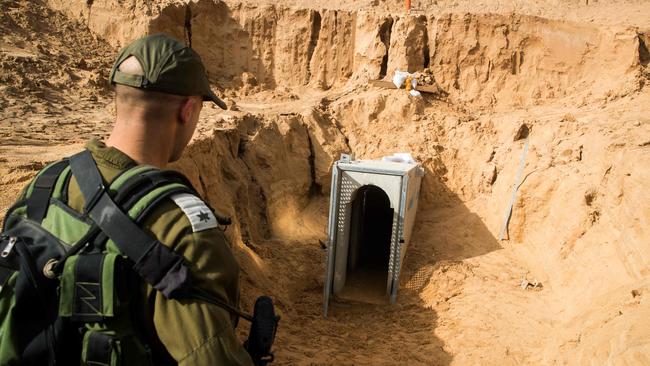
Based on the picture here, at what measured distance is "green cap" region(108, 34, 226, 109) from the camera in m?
1.72

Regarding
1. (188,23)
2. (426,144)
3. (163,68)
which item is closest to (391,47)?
(426,144)

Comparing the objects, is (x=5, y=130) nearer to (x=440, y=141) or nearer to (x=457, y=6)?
(x=440, y=141)

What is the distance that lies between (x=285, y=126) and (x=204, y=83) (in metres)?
10.0

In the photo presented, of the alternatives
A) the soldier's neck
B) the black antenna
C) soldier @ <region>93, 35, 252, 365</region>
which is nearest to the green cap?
soldier @ <region>93, 35, 252, 365</region>

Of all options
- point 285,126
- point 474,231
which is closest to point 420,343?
point 474,231

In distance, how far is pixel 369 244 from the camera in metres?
11.1

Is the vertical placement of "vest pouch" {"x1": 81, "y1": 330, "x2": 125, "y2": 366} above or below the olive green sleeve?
below

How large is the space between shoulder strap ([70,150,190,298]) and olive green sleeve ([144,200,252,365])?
0.13ft

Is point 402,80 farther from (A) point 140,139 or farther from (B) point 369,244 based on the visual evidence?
(A) point 140,139

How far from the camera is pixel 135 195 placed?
1587 millimetres

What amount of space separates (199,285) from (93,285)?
0.33 metres

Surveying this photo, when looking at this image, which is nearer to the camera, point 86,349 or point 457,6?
point 86,349

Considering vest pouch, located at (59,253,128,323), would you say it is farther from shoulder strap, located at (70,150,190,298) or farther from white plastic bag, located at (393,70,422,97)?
white plastic bag, located at (393,70,422,97)

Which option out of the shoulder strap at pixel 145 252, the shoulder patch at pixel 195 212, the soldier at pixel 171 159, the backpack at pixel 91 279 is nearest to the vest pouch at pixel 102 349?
the backpack at pixel 91 279
